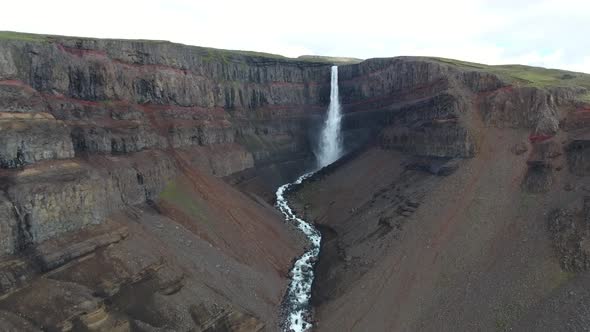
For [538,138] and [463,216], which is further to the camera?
[538,138]

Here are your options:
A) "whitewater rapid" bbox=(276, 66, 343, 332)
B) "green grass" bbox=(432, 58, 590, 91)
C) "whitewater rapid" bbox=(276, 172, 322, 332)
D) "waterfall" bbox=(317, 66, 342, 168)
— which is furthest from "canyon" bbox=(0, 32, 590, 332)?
"waterfall" bbox=(317, 66, 342, 168)

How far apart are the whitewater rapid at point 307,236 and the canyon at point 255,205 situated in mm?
1258

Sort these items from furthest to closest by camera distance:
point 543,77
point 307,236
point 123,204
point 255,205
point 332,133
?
point 332,133
point 543,77
point 255,205
point 307,236
point 123,204

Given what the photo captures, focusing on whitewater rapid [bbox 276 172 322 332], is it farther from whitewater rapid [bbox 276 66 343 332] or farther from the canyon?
the canyon

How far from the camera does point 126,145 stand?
4947 centimetres

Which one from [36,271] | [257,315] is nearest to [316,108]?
[257,315]

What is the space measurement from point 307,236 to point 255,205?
836 centimetres

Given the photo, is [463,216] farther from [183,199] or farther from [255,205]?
[183,199]

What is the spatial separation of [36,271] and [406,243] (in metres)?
32.9

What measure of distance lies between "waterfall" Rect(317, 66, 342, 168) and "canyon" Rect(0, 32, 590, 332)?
10.9m

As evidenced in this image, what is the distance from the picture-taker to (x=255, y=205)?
59.4m

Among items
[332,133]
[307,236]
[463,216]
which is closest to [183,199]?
[307,236]

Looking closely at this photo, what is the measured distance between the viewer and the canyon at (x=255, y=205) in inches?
1264

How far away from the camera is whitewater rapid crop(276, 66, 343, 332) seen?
130 feet
